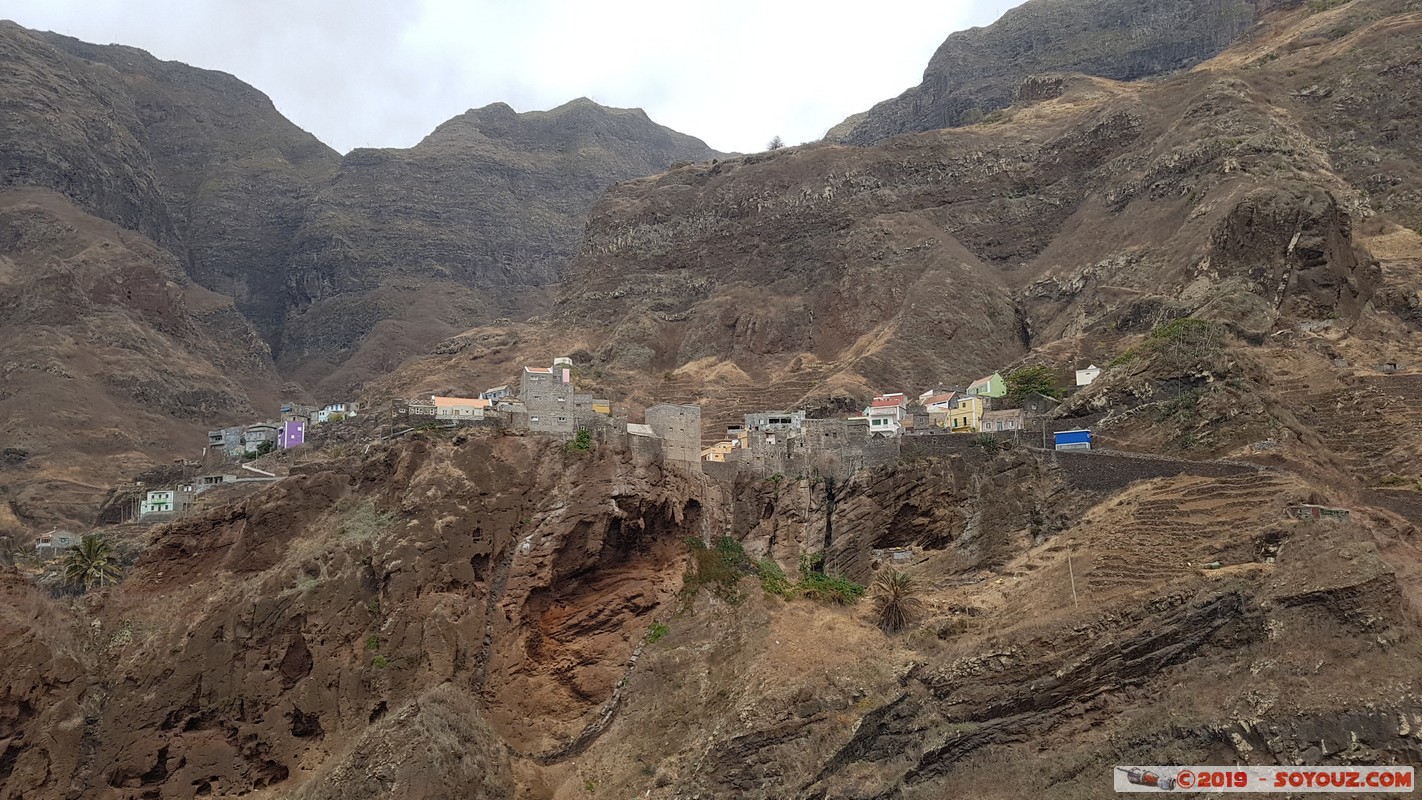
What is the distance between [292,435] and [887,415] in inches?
1377

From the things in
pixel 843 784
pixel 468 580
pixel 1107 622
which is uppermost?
pixel 468 580

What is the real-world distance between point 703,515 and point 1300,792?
93.2ft

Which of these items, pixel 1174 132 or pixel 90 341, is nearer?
pixel 1174 132

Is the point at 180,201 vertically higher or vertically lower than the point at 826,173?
higher

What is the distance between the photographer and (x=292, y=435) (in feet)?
220

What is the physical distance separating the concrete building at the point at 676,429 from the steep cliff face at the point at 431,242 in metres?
78.8

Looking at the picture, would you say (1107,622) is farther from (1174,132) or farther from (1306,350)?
(1174,132)

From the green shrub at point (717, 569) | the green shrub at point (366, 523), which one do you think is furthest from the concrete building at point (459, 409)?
the green shrub at point (717, 569)

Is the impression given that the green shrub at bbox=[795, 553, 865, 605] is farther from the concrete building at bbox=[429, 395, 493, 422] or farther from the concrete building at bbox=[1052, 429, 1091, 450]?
the concrete building at bbox=[429, 395, 493, 422]

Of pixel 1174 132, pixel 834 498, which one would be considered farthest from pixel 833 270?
pixel 834 498

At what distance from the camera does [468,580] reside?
4128 centimetres

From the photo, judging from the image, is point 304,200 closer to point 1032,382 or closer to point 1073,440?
point 1032,382

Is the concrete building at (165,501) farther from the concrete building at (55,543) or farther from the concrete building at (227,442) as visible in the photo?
the concrete building at (227,442)

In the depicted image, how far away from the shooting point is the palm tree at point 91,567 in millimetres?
49750
